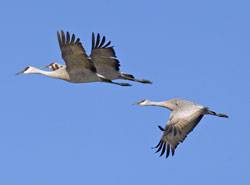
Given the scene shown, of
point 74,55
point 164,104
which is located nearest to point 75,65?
point 74,55

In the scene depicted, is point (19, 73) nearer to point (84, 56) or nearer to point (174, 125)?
point (84, 56)

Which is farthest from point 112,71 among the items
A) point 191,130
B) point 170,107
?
point 191,130

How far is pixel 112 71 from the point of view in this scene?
1584 cm

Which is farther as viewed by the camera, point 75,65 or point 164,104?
point 164,104

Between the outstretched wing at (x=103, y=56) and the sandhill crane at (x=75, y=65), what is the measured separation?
0.71 meters

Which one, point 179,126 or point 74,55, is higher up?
point 74,55

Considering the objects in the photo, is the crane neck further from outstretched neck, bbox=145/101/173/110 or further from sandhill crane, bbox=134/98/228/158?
sandhill crane, bbox=134/98/228/158

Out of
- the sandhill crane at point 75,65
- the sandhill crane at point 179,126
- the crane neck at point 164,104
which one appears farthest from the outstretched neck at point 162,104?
the sandhill crane at point 75,65

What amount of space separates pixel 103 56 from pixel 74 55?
152cm

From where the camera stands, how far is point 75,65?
567 inches

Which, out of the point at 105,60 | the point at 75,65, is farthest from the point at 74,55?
the point at 105,60

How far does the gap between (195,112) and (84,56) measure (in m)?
2.77

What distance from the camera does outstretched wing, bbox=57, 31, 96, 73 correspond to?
1361 centimetres

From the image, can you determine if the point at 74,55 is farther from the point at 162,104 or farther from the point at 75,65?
the point at 162,104
